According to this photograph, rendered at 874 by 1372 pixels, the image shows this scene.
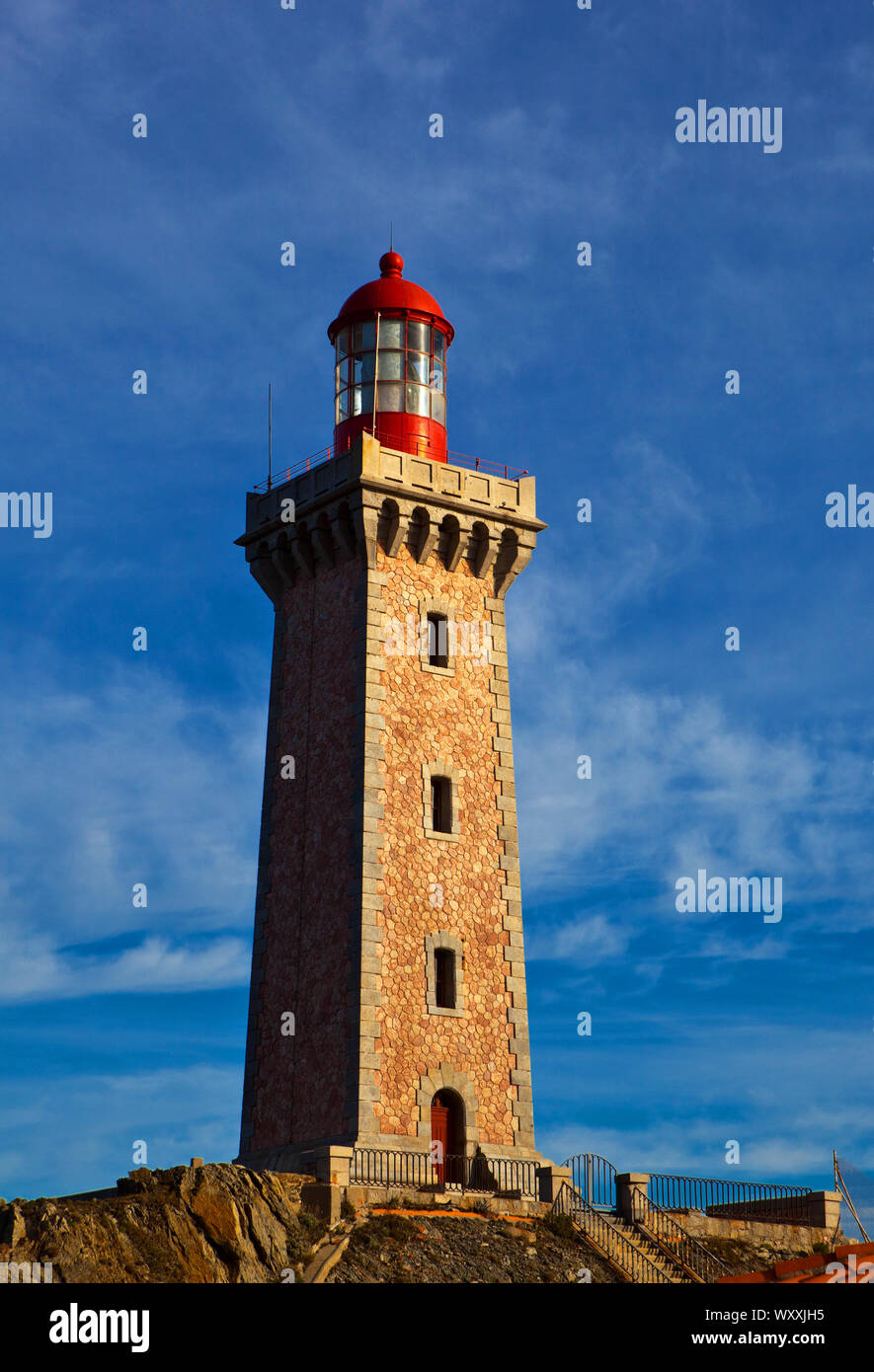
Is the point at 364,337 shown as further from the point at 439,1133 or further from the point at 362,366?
the point at 439,1133

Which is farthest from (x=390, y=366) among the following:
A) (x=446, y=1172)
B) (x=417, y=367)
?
(x=446, y=1172)

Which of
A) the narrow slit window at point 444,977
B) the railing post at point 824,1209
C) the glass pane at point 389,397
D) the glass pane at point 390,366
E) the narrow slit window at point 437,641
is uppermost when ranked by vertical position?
the glass pane at point 390,366

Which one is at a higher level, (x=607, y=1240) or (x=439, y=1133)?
(x=439, y=1133)

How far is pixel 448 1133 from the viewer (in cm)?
3809

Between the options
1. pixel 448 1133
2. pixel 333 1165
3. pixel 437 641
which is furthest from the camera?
pixel 437 641

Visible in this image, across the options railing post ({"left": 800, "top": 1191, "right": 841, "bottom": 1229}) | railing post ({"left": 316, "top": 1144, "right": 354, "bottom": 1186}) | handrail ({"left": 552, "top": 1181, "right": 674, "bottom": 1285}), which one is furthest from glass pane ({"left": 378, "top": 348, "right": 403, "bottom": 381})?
railing post ({"left": 800, "top": 1191, "right": 841, "bottom": 1229})

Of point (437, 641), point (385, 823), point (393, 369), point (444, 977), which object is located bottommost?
point (444, 977)

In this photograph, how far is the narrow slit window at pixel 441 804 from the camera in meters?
40.3

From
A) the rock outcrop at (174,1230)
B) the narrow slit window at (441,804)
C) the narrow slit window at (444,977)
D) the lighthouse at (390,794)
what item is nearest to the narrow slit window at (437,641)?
the lighthouse at (390,794)

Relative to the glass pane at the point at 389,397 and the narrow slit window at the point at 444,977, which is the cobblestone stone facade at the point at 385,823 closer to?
the narrow slit window at the point at 444,977

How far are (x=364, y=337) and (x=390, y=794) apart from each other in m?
10.7

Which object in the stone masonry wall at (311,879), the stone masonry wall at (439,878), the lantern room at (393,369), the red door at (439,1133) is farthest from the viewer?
the lantern room at (393,369)

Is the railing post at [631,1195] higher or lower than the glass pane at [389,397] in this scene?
lower
